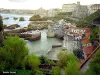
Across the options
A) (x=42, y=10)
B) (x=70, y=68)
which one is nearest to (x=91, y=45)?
(x=70, y=68)

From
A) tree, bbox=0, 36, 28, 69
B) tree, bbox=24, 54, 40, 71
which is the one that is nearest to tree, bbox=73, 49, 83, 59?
tree, bbox=24, 54, 40, 71

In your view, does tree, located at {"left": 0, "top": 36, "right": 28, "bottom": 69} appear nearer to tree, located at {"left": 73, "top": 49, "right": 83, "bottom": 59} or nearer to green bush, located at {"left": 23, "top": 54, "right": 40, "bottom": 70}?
green bush, located at {"left": 23, "top": 54, "right": 40, "bottom": 70}

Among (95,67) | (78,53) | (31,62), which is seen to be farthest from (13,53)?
(78,53)

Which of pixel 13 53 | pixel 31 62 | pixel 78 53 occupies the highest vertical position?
pixel 13 53

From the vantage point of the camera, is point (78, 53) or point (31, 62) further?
point (78, 53)

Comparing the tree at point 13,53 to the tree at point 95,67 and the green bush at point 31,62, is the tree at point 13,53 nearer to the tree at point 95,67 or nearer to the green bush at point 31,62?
the green bush at point 31,62

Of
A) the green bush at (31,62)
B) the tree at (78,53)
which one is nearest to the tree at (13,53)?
the green bush at (31,62)

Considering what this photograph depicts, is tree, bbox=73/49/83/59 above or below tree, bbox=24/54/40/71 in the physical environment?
below

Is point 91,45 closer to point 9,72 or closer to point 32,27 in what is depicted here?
point 9,72

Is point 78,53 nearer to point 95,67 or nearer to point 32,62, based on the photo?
point 32,62

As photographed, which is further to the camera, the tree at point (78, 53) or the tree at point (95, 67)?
the tree at point (78, 53)

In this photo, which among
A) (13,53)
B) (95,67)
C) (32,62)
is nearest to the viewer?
(95,67)

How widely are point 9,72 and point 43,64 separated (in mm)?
1368

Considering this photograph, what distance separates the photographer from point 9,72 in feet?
18.5
